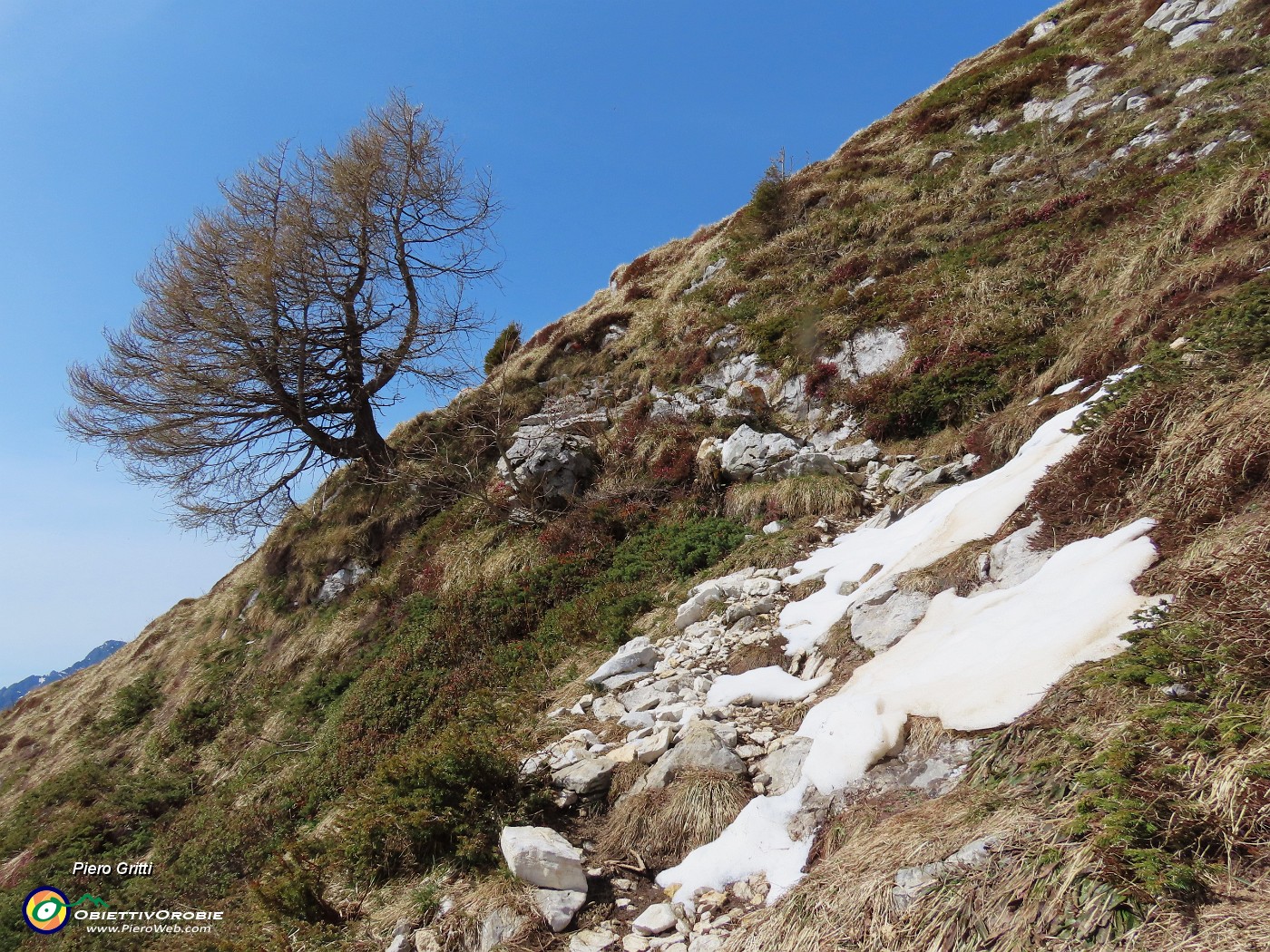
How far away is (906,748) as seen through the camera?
12.4 ft

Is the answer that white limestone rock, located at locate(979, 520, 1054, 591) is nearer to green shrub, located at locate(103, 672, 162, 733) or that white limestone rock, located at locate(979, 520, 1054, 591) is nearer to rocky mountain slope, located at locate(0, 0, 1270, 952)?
rocky mountain slope, located at locate(0, 0, 1270, 952)

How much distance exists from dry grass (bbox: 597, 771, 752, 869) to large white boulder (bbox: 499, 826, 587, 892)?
331 mm

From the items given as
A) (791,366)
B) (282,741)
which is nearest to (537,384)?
(791,366)

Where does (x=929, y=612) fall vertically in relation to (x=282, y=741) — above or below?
below

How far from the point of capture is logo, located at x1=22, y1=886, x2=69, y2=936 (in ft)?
28.9

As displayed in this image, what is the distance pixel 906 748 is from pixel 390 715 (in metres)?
8.08

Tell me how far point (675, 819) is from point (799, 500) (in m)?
6.31

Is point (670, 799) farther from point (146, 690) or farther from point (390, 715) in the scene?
point (146, 690)

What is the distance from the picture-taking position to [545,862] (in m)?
3.98

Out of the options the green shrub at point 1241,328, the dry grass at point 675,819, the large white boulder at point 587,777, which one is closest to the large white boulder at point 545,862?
the dry grass at point 675,819

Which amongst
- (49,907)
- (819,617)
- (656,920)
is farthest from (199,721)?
(656,920)

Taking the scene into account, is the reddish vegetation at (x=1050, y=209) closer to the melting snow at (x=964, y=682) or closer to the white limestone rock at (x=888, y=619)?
the white limestone rock at (x=888, y=619)

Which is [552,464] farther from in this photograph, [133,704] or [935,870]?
[133,704]

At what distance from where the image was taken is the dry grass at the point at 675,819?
4.12m
